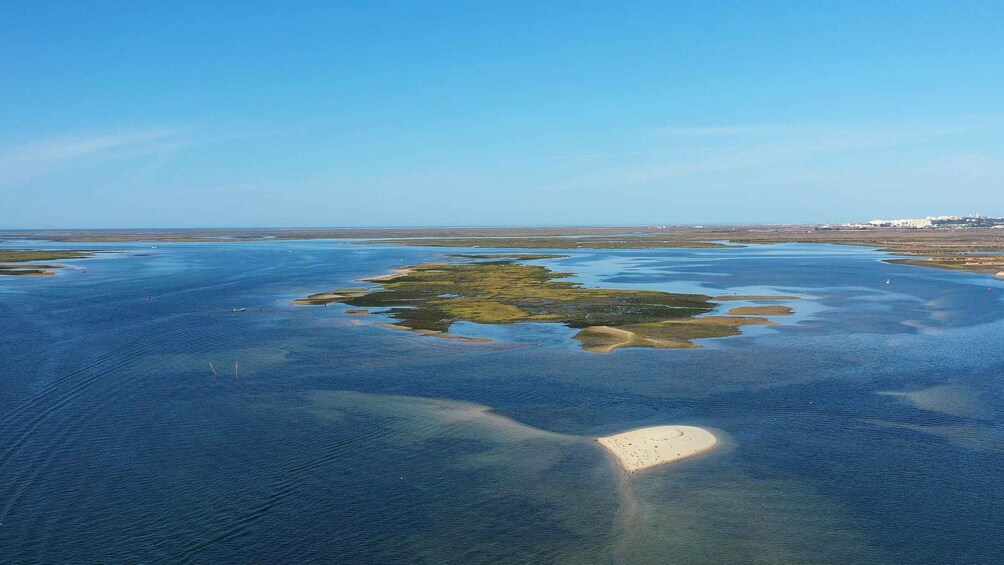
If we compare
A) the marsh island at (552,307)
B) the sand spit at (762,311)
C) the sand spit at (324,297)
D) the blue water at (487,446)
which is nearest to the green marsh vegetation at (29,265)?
the sand spit at (324,297)

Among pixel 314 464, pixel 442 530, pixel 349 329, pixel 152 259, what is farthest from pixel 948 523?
pixel 152 259

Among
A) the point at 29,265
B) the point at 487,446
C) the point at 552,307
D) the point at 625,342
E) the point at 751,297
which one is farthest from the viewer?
the point at 29,265

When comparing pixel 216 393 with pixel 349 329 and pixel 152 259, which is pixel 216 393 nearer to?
pixel 349 329

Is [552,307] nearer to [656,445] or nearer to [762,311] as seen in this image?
[762,311]

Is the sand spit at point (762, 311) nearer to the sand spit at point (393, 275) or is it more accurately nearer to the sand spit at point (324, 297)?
the sand spit at point (324, 297)

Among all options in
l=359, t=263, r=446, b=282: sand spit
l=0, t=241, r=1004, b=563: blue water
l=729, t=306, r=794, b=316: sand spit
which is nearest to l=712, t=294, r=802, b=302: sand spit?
l=729, t=306, r=794, b=316: sand spit

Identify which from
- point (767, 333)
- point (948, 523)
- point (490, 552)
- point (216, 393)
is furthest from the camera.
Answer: point (767, 333)

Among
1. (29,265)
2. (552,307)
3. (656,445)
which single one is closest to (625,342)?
(552,307)
